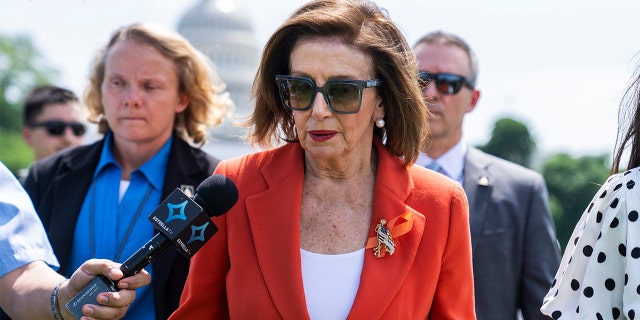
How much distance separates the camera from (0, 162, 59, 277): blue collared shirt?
399 cm

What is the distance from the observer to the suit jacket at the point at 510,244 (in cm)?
609

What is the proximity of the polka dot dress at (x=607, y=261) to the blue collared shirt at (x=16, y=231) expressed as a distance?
7.05 feet

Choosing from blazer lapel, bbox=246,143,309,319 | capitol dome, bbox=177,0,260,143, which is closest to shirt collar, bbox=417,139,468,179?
blazer lapel, bbox=246,143,309,319

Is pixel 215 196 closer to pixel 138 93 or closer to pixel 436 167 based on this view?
pixel 138 93

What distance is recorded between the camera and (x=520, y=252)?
20.5 feet

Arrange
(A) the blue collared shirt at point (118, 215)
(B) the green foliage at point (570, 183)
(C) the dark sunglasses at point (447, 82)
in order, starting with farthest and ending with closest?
1. (B) the green foliage at point (570, 183)
2. (C) the dark sunglasses at point (447, 82)
3. (A) the blue collared shirt at point (118, 215)

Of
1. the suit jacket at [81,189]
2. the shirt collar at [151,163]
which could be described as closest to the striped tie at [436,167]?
the suit jacket at [81,189]

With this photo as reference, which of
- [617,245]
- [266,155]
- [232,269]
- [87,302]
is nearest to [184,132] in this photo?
[266,155]

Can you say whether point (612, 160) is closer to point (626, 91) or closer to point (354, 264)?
point (626, 91)

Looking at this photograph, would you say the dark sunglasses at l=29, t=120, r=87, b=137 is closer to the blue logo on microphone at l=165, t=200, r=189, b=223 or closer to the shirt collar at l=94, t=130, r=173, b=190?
the shirt collar at l=94, t=130, r=173, b=190

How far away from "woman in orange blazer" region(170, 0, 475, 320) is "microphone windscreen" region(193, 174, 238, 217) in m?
0.37

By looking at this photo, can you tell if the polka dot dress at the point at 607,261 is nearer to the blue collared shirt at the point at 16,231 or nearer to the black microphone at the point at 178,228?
the black microphone at the point at 178,228

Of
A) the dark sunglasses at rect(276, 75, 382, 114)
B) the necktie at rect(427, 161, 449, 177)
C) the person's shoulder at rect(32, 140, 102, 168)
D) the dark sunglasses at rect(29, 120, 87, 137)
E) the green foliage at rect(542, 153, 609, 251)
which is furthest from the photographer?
the green foliage at rect(542, 153, 609, 251)

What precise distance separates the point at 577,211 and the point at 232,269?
79.6m
